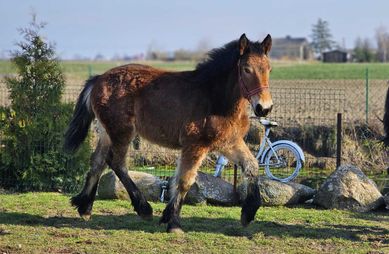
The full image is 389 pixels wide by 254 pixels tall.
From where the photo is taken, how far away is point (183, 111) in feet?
26.6

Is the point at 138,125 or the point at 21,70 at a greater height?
the point at 21,70

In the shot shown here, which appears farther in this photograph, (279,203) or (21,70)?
(21,70)

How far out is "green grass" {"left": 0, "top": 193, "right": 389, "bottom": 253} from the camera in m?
7.12

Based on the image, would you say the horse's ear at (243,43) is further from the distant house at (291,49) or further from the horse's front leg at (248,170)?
the distant house at (291,49)

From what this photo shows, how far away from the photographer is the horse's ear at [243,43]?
302 inches

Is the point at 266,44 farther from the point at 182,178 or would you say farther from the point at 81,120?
the point at 81,120

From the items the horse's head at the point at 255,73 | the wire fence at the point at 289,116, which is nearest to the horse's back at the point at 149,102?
the horse's head at the point at 255,73

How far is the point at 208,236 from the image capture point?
761 cm

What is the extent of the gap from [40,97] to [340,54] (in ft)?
216

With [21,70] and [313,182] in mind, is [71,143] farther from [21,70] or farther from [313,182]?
[313,182]

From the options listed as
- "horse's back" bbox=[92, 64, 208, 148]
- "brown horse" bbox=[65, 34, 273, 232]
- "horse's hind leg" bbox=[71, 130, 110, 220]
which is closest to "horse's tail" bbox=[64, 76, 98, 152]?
"brown horse" bbox=[65, 34, 273, 232]

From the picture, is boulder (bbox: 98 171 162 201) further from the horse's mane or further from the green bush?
the horse's mane

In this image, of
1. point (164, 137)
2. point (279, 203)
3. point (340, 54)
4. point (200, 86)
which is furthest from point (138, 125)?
point (340, 54)

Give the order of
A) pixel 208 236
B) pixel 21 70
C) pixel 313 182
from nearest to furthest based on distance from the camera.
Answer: pixel 208 236 → pixel 21 70 → pixel 313 182
